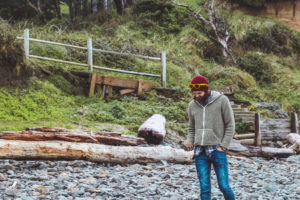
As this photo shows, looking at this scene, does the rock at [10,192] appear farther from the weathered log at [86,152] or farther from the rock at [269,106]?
the rock at [269,106]

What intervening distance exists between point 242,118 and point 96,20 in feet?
41.4

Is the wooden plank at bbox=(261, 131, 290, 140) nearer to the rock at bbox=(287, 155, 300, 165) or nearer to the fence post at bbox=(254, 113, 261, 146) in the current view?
the fence post at bbox=(254, 113, 261, 146)

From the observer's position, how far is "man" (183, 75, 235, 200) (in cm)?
377

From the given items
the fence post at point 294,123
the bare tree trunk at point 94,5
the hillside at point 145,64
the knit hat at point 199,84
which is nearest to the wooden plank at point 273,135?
the fence post at point 294,123

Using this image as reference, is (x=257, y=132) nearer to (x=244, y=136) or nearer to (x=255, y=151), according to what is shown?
(x=244, y=136)

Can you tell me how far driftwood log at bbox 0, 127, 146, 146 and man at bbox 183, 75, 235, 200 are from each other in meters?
3.62

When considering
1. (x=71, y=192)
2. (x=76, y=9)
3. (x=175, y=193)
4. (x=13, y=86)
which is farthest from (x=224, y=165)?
(x=76, y=9)

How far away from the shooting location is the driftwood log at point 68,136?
6438mm

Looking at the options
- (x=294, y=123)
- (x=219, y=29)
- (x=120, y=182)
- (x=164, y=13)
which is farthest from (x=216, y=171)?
(x=164, y=13)

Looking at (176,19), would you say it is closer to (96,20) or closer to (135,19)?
(135,19)

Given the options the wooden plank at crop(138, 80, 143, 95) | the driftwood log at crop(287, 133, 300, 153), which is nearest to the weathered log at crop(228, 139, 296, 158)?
the driftwood log at crop(287, 133, 300, 153)

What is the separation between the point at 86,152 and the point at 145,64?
907cm

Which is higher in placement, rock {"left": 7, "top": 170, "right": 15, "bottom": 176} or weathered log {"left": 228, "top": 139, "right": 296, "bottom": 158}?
rock {"left": 7, "top": 170, "right": 15, "bottom": 176}

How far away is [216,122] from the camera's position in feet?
12.5
